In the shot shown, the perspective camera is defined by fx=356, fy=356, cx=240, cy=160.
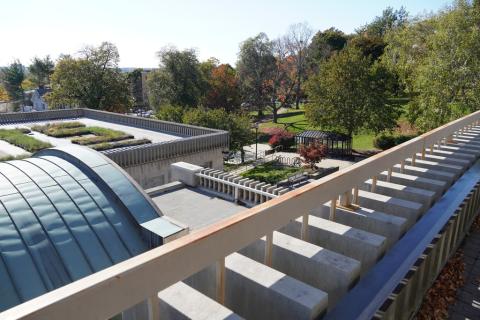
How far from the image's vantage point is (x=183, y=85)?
44500mm

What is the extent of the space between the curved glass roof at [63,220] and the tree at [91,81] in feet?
115

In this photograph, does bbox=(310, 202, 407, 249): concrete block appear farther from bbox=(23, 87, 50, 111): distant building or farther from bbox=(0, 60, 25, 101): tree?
bbox=(0, 60, 25, 101): tree

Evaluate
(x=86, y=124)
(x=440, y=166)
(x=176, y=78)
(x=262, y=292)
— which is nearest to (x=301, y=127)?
(x=176, y=78)

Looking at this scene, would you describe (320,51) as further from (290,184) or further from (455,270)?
(455,270)

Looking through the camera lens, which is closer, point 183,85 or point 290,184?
point 290,184

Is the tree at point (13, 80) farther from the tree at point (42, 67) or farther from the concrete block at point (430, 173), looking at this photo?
the concrete block at point (430, 173)

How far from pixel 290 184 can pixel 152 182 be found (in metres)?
11.6

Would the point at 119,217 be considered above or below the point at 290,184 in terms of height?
above

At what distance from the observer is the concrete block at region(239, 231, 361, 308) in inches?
126

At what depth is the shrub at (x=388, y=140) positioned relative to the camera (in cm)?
3672

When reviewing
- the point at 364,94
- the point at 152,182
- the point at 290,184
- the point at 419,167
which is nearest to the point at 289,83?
the point at 364,94

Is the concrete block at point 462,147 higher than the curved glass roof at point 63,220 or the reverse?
higher

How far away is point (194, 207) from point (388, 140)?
30593 mm

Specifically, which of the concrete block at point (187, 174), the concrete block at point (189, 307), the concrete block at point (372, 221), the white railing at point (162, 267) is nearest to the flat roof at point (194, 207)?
the concrete block at point (187, 174)
